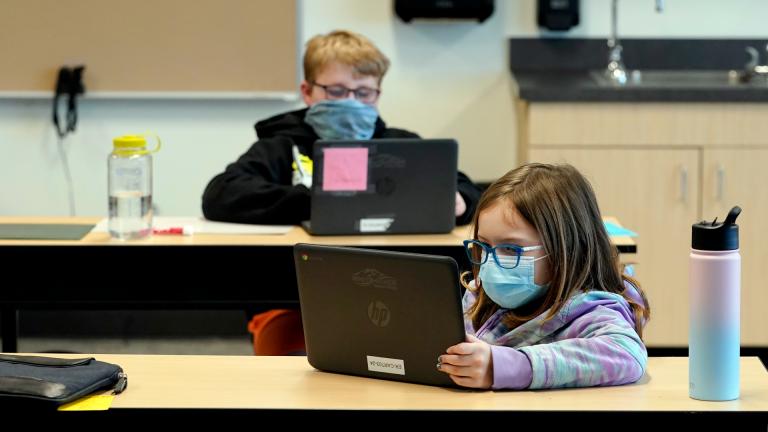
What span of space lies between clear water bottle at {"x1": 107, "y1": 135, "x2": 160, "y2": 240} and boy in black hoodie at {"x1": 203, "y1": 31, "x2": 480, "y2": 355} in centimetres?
21

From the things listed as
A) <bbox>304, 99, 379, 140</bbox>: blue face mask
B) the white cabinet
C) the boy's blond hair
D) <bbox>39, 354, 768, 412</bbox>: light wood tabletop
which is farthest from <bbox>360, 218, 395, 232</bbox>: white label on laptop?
the white cabinet

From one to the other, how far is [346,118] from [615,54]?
1.50m

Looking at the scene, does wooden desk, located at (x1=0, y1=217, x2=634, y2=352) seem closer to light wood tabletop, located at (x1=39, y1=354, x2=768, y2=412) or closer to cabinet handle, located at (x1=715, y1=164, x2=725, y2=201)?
light wood tabletop, located at (x1=39, y1=354, x2=768, y2=412)

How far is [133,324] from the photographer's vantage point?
423 cm

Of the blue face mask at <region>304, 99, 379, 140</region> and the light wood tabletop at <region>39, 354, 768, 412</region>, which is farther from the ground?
the blue face mask at <region>304, 99, 379, 140</region>

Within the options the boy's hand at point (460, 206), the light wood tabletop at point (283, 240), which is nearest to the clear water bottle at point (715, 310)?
the light wood tabletop at point (283, 240)

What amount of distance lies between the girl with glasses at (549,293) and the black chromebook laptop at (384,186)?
816 millimetres

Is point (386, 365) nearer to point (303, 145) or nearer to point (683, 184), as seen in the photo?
point (303, 145)

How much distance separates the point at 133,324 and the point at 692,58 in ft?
7.33

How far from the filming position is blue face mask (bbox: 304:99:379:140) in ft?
9.98

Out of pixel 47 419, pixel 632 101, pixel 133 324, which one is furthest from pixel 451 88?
pixel 47 419

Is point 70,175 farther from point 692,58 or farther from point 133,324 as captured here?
point 692,58

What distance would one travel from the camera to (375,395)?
1.53 meters

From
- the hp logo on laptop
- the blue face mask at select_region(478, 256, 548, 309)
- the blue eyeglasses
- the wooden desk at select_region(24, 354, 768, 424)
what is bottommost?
the wooden desk at select_region(24, 354, 768, 424)
